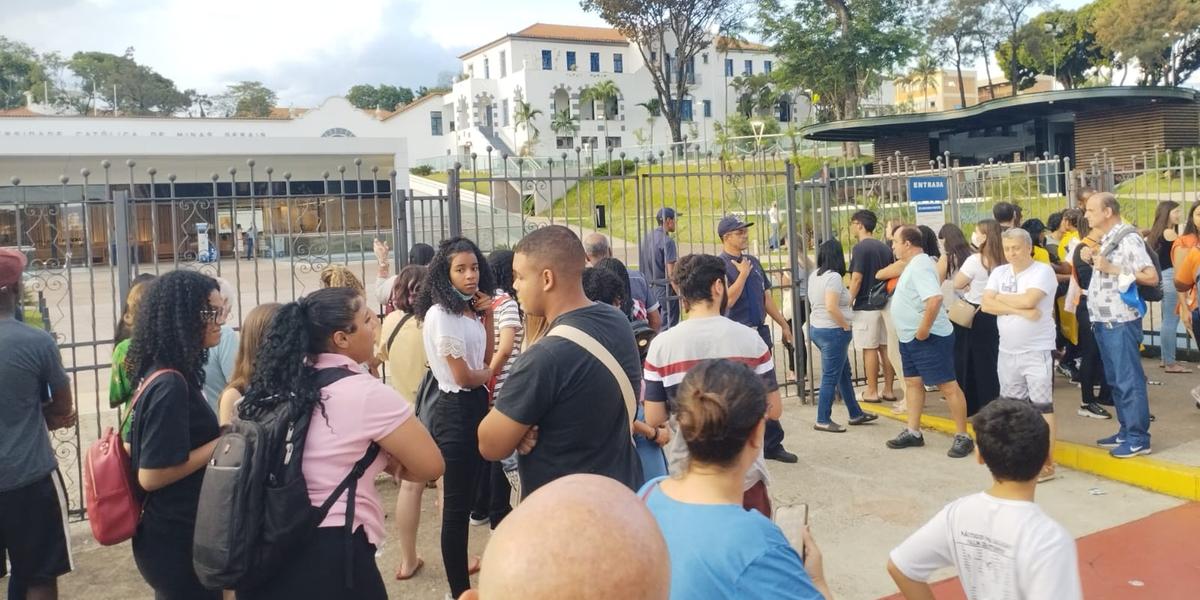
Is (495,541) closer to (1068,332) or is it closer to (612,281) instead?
(612,281)

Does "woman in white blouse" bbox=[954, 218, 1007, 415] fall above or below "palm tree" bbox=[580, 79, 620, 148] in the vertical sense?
below

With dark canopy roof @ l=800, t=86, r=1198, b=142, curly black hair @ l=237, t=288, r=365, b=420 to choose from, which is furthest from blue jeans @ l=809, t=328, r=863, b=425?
dark canopy roof @ l=800, t=86, r=1198, b=142

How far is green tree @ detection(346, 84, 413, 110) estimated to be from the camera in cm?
9469

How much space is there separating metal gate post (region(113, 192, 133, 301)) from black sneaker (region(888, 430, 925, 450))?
541 cm

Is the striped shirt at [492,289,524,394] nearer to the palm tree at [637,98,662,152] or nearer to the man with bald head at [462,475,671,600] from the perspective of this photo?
the man with bald head at [462,475,671,600]

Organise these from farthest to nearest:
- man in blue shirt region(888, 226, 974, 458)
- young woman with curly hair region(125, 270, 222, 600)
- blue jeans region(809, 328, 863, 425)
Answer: blue jeans region(809, 328, 863, 425) < man in blue shirt region(888, 226, 974, 458) < young woman with curly hair region(125, 270, 222, 600)

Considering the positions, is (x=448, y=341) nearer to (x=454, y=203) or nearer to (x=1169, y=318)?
(x=454, y=203)

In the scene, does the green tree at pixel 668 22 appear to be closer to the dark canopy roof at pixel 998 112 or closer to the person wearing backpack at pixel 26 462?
the dark canopy roof at pixel 998 112

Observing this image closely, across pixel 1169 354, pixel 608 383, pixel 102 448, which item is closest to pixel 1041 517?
pixel 608 383

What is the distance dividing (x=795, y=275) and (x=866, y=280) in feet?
2.38

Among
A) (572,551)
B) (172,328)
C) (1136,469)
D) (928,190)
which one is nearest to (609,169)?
(1136,469)

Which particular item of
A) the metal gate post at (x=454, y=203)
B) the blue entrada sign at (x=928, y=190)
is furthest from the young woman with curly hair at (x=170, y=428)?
the blue entrada sign at (x=928, y=190)

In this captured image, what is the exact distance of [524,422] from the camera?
2928 millimetres

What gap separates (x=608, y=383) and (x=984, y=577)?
129cm
